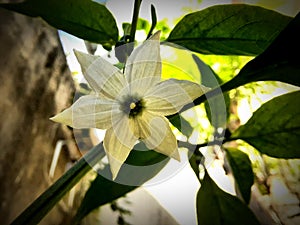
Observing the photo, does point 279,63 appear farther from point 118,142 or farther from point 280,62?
point 118,142

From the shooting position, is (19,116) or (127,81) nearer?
(127,81)

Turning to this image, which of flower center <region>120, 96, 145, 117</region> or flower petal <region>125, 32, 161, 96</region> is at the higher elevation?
flower petal <region>125, 32, 161, 96</region>

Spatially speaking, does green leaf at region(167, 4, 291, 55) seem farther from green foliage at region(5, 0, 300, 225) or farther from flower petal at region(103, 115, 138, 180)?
flower petal at region(103, 115, 138, 180)

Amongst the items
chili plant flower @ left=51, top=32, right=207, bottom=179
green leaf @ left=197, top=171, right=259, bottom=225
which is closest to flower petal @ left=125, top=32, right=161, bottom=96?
chili plant flower @ left=51, top=32, right=207, bottom=179

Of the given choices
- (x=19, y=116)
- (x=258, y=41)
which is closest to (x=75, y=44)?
(x=19, y=116)

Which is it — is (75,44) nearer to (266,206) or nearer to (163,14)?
(163,14)

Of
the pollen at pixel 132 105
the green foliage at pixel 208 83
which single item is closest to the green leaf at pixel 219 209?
the green foliage at pixel 208 83

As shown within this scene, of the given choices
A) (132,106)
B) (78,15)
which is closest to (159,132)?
(132,106)
